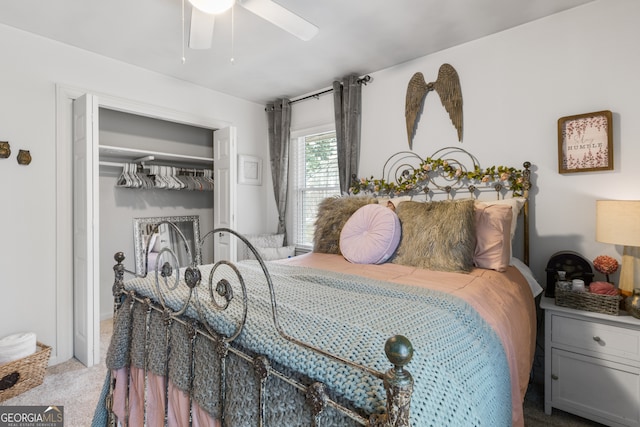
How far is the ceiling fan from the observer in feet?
5.48

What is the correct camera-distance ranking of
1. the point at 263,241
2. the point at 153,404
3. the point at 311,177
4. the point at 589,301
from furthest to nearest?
the point at 311,177, the point at 263,241, the point at 589,301, the point at 153,404

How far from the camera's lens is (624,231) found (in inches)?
65.7

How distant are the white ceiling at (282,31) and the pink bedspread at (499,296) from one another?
170 cm

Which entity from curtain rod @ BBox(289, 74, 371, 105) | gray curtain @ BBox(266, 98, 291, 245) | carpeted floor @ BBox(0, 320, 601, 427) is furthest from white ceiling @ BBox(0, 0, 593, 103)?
carpeted floor @ BBox(0, 320, 601, 427)

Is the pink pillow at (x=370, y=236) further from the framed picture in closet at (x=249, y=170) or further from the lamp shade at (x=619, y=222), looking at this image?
the framed picture in closet at (x=249, y=170)

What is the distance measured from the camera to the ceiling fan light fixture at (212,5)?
1662 millimetres

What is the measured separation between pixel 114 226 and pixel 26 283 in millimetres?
1015

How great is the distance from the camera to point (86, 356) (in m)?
2.45

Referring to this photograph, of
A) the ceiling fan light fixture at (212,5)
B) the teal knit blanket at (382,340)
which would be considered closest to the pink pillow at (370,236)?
the teal knit blanket at (382,340)

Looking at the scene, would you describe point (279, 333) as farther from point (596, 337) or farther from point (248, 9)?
point (596, 337)

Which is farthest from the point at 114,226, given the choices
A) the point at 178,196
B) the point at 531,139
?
the point at 531,139

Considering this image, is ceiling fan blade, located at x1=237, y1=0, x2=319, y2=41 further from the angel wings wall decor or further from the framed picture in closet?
the framed picture in closet

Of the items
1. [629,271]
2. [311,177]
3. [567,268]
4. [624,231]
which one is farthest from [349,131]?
[629,271]

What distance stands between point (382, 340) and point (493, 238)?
138cm
